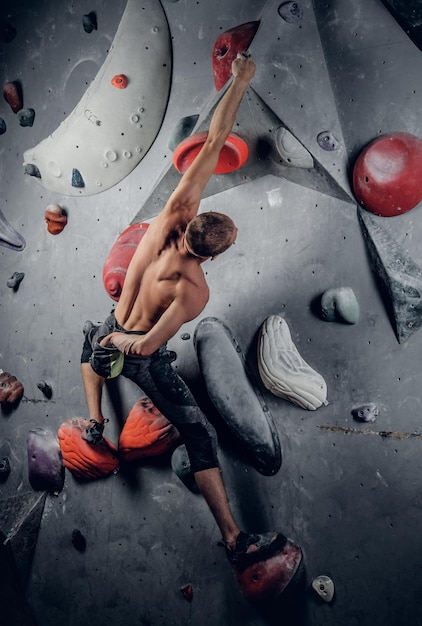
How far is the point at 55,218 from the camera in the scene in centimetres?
316

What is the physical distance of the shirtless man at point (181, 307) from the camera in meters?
2.33

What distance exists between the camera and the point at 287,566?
8.29ft

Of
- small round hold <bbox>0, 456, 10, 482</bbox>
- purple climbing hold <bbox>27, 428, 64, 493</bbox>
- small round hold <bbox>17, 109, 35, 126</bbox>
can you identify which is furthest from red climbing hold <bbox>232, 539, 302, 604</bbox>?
small round hold <bbox>17, 109, 35, 126</bbox>

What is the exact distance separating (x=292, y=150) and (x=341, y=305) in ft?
2.28

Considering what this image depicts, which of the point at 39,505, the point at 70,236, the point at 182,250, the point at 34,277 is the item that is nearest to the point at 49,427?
the point at 39,505

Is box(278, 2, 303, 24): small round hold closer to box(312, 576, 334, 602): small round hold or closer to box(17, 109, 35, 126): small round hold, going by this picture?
box(17, 109, 35, 126): small round hold

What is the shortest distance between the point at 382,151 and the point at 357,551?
1.63 m

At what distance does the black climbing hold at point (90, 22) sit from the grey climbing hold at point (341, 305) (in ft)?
6.19

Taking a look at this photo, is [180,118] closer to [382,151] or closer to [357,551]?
[382,151]

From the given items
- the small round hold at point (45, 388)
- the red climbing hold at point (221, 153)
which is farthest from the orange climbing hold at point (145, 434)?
the red climbing hold at point (221, 153)

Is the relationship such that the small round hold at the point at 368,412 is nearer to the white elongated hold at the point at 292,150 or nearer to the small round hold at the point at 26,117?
the white elongated hold at the point at 292,150

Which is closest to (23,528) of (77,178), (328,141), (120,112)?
(77,178)

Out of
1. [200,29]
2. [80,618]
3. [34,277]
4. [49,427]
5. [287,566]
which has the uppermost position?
[200,29]

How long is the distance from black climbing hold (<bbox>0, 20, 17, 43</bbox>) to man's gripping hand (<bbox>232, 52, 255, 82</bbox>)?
1685mm
